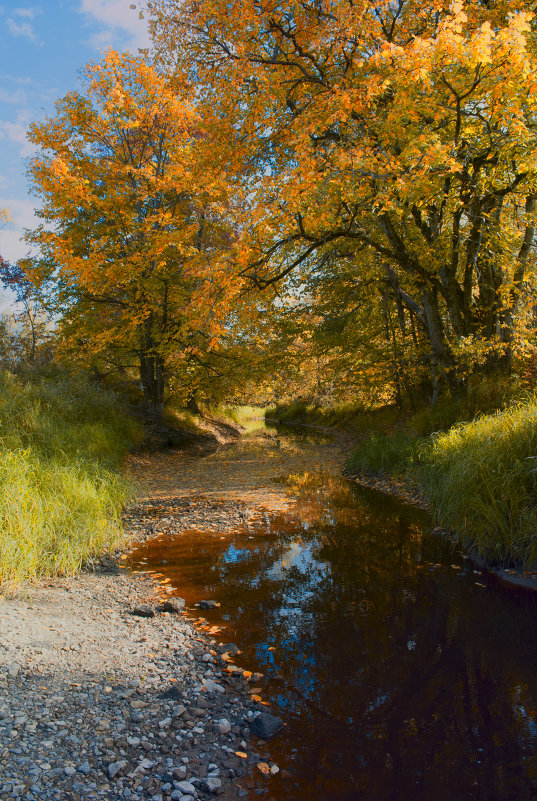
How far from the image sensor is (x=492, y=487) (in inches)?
263

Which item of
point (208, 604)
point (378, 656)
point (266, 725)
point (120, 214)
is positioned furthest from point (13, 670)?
point (120, 214)

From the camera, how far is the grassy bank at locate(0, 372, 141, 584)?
19.4 feet

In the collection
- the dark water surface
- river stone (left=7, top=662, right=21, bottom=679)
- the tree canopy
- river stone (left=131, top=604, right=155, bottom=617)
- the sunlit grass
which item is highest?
the tree canopy

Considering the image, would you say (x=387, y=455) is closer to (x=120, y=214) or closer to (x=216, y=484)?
(x=216, y=484)

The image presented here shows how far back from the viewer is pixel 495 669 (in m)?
4.17

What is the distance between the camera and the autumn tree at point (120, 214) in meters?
14.5

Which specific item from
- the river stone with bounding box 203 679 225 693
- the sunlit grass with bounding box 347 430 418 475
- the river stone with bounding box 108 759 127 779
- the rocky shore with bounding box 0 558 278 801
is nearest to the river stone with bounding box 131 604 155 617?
the rocky shore with bounding box 0 558 278 801

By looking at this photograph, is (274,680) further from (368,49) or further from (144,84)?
(144,84)

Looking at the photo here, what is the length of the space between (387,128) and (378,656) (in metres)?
8.83

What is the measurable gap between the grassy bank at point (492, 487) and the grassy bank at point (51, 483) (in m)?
5.35

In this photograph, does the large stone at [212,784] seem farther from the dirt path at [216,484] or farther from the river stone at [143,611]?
the dirt path at [216,484]

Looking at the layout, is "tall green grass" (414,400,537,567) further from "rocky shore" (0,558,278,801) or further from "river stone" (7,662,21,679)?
"river stone" (7,662,21,679)

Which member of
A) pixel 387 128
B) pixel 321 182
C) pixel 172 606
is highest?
pixel 387 128

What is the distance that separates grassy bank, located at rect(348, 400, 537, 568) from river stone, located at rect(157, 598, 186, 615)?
13.7 ft
